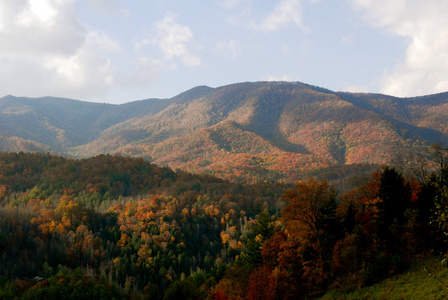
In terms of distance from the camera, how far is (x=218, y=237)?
152250 mm

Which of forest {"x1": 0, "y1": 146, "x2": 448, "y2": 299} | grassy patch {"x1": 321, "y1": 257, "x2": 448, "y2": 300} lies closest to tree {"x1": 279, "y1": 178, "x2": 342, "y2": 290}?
forest {"x1": 0, "y1": 146, "x2": 448, "y2": 299}

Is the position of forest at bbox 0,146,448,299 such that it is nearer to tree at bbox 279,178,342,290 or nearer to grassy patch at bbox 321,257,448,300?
tree at bbox 279,178,342,290

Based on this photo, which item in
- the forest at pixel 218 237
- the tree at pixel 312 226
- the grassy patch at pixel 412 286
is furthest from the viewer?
the forest at pixel 218 237

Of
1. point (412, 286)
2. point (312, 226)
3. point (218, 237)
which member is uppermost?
point (312, 226)

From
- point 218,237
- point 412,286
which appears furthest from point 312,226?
point 218,237

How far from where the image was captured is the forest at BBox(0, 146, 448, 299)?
45219 mm

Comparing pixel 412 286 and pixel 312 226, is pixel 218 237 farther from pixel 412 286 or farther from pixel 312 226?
pixel 412 286

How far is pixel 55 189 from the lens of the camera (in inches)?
7544

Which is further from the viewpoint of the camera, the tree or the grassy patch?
the tree

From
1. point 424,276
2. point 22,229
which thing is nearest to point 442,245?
point 424,276

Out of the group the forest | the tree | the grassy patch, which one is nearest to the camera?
the grassy patch

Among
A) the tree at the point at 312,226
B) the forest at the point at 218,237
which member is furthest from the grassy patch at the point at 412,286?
the tree at the point at 312,226

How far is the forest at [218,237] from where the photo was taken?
4522cm

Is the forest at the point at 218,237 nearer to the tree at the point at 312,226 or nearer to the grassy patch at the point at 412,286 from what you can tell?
the tree at the point at 312,226
